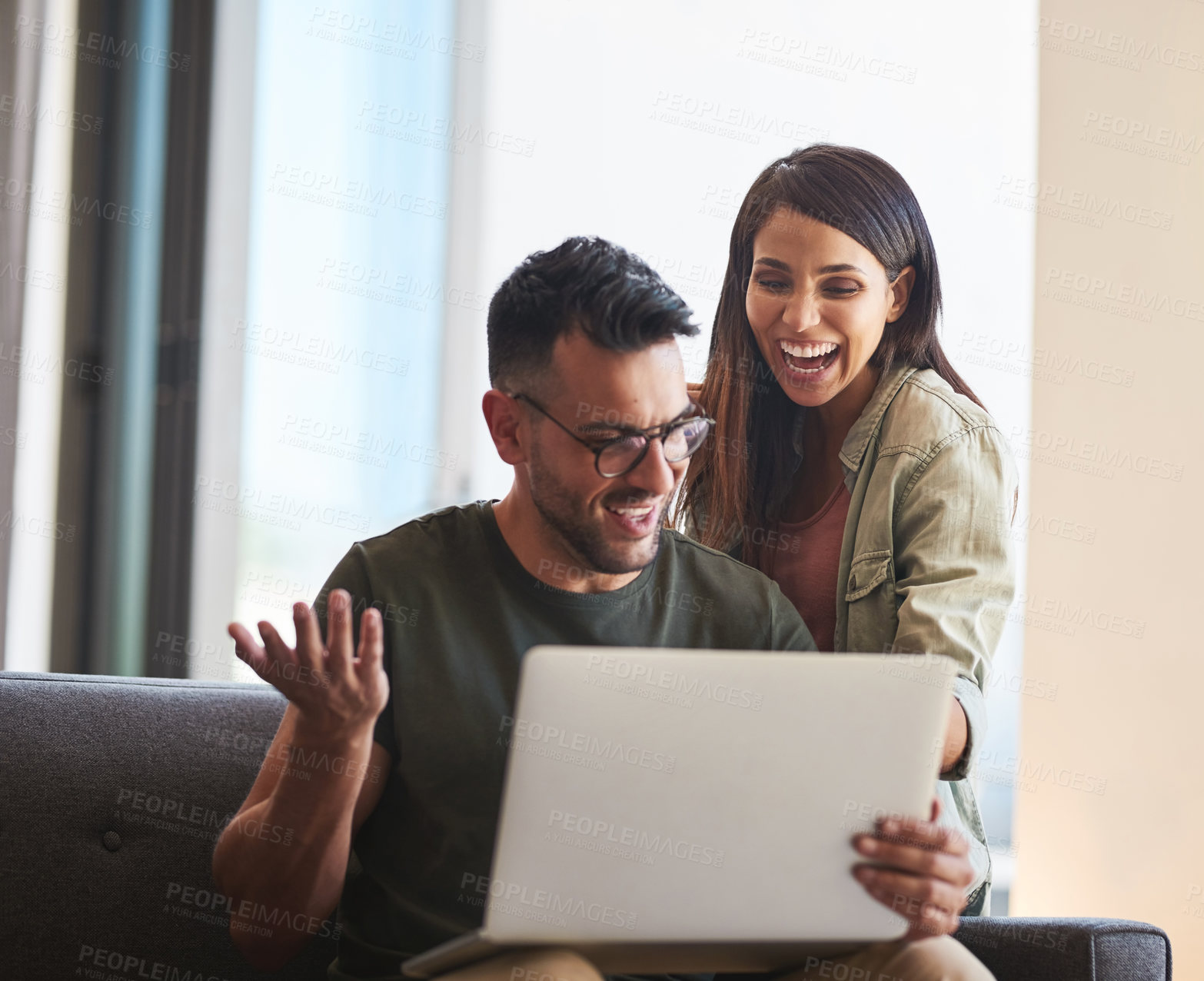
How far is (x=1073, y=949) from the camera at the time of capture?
4.13ft

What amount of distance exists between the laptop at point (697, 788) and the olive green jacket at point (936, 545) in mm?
451

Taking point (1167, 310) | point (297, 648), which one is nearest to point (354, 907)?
point (297, 648)

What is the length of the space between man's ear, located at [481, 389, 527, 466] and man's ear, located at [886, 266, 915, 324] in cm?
59

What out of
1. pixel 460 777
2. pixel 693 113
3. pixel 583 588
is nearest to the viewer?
pixel 460 777

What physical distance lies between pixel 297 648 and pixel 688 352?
1585 mm

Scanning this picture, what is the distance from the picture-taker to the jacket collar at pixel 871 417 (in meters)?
1.61

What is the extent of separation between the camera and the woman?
150 centimetres

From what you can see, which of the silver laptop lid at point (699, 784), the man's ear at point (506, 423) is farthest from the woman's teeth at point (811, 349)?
the silver laptop lid at point (699, 784)

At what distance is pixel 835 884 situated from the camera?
40.3 inches

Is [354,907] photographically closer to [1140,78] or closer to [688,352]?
[688,352]

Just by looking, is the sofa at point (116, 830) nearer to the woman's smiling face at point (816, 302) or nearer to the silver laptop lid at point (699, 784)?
the silver laptop lid at point (699, 784)

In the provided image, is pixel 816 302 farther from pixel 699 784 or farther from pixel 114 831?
pixel 114 831

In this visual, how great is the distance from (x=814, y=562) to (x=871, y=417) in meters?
0.23

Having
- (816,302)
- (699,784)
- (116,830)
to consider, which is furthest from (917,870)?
(116,830)
